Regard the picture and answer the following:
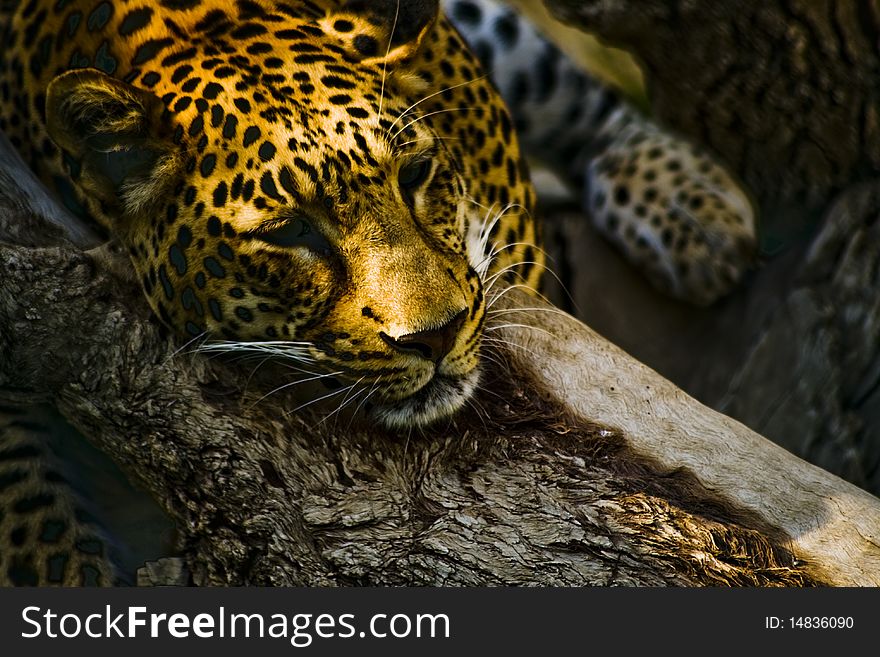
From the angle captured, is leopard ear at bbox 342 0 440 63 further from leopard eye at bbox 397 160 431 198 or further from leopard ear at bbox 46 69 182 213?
leopard ear at bbox 46 69 182 213

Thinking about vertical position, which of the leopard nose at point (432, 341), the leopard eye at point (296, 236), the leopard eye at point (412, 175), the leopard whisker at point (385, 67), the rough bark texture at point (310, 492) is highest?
the leopard whisker at point (385, 67)

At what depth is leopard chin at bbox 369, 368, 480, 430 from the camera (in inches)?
140

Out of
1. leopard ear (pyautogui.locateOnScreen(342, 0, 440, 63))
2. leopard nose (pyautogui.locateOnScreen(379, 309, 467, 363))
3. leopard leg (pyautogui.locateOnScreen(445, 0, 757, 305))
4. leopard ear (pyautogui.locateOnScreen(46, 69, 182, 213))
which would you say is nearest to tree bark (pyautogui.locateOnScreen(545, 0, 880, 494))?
leopard leg (pyautogui.locateOnScreen(445, 0, 757, 305))

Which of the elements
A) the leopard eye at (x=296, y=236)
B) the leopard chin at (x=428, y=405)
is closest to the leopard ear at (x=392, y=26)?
the leopard eye at (x=296, y=236)

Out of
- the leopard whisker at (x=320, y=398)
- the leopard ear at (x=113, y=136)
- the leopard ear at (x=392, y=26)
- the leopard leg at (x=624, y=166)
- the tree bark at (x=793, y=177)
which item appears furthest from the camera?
the leopard leg at (x=624, y=166)

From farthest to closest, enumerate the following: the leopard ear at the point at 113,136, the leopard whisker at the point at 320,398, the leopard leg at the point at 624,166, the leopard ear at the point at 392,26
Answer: the leopard leg at the point at 624,166 → the leopard ear at the point at 392,26 → the leopard whisker at the point at 320,398 → the leopard ear at the point at 113,136

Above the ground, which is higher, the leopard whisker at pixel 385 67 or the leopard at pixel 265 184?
the leopard whisker at pixel 385 67

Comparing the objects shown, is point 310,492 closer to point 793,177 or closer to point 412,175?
point 412,175

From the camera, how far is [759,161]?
5770 mm

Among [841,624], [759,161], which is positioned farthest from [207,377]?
[759,161]

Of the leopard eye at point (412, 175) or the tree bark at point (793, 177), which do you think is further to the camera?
the tree bark at point (793, 177)

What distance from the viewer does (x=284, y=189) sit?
3350 mm

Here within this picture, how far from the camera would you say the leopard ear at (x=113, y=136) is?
10.9 feet

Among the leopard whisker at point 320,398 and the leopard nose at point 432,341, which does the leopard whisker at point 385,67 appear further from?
the leopard whisker at point 320,398
